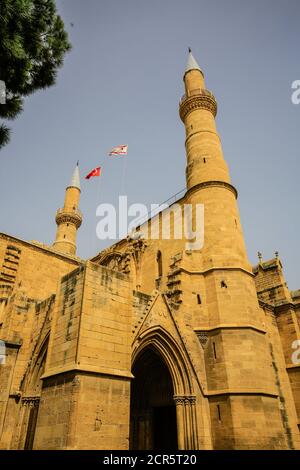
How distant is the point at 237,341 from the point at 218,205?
6373 millimetres

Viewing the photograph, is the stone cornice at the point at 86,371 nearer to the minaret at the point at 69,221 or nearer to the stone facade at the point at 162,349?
the stone facade at the point at 162,349

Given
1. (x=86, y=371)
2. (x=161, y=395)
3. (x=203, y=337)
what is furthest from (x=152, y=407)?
(x=86, y=371)

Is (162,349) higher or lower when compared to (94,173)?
lower

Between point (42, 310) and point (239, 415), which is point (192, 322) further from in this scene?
point (42, 310)

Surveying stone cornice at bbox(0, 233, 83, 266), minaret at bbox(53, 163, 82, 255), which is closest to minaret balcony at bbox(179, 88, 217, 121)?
stone cornice at bbox(0, 233, 83, 266)

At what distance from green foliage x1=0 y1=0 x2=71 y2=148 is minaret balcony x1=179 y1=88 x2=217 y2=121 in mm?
12430

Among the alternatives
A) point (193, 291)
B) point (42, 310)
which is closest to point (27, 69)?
→ point (42, 310)

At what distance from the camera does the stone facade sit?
836 centimetres

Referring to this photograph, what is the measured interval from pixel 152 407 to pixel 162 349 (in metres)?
3.65

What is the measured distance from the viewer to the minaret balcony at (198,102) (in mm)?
19094

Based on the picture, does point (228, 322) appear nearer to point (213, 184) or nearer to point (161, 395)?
point (161, 395)

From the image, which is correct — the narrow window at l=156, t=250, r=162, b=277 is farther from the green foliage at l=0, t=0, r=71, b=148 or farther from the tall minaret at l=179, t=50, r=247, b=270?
the green foliage at l=0, t=0, r=71, b=148

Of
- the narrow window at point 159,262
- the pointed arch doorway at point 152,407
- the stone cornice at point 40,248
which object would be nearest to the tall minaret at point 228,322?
the pointed arch doorway at point 152,407

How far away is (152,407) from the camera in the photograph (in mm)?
13523
